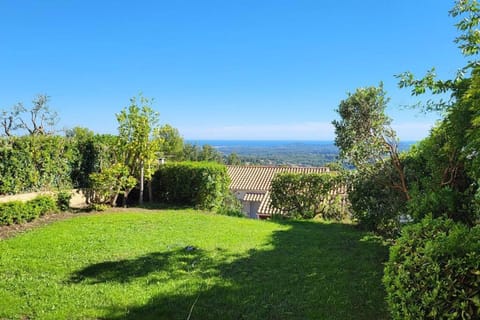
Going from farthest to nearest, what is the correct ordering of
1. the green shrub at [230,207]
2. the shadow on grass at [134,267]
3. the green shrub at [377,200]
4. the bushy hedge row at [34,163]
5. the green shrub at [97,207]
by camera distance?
the green shrub at [230,207], the green shrub at [97,207], the bushy hedge row at [34,163], the green shrub at [377,200], the shadow on grass at [134,267]

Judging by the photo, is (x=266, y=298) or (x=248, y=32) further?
(x=248, y=32)

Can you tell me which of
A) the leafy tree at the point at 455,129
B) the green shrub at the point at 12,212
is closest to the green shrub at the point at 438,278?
the leafy tree at the point at 455,129

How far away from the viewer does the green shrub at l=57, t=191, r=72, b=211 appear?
923cm

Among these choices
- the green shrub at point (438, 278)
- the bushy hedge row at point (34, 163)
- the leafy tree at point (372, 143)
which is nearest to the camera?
the green shrub at point (438, 278)

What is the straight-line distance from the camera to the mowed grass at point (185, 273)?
12.2 feet

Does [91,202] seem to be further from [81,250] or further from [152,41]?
[152,41]

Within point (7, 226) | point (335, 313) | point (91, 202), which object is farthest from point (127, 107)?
point (335, 313)

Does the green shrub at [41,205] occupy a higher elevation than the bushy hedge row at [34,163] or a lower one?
lower

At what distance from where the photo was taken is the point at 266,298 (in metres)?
4.03

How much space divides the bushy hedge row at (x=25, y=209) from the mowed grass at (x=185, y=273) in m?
0.85

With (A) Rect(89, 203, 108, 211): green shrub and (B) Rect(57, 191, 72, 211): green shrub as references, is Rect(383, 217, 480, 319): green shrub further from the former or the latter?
(B) Rect(57, 191, 72, 211): green shrub

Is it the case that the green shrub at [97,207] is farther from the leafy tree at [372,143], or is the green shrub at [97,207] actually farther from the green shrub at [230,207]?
the leafy tree at [372,143]

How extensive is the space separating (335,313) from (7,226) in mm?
7713

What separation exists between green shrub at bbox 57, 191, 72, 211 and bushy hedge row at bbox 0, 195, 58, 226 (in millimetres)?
289
